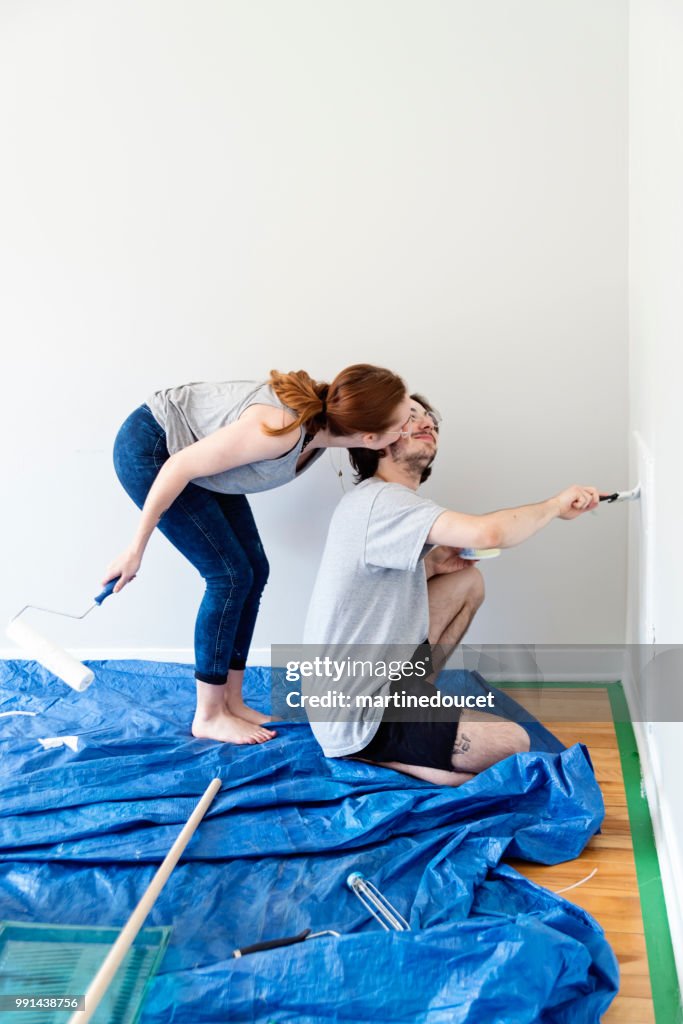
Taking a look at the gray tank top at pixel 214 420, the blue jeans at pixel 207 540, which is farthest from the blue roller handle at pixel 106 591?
the gray tank top at pixel 214 420

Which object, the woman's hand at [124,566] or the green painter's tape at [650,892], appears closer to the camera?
the green painter's tape at [650,892]

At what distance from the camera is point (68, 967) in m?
1.59

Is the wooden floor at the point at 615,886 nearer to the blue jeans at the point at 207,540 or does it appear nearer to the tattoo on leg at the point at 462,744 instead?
the tattoo on leg at the point at 462,744

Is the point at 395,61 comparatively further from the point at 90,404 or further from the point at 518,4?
the point at 90,404

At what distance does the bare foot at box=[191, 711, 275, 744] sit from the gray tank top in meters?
0.64

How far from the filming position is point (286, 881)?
73.7 inches

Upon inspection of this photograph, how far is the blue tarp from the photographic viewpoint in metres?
1.46

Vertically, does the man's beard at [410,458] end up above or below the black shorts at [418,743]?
above

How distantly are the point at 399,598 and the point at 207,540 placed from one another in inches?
21.5

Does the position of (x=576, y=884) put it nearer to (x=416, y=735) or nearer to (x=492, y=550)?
(x=416, y=735)

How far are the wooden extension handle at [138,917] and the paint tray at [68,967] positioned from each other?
0.03 m

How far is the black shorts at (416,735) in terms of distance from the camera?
215cm

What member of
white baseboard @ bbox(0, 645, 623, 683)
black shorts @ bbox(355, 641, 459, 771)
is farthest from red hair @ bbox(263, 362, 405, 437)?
white baseboard @ bbox(0, 645, 623, 683)

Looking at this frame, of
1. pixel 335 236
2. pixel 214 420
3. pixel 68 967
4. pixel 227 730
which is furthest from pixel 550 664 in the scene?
pixel 68 967
